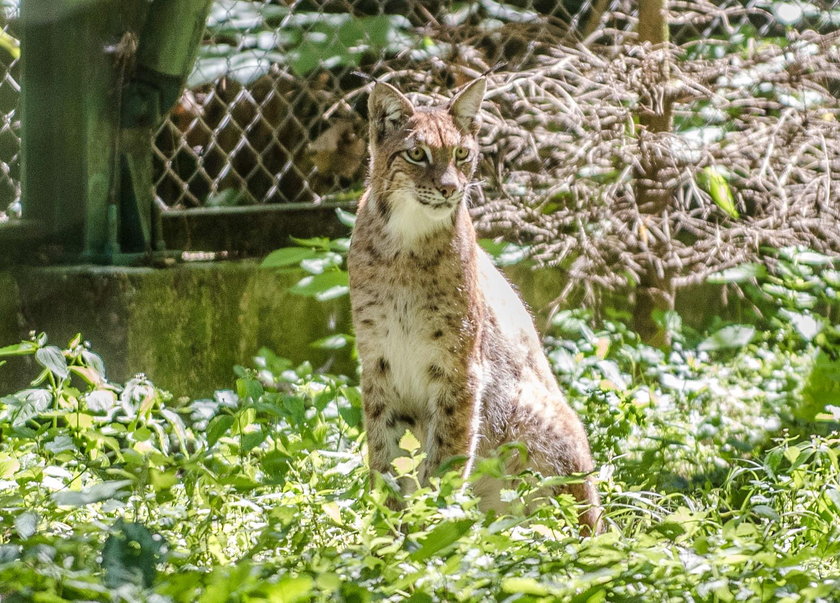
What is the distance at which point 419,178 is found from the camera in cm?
354

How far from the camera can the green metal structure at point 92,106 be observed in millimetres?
4605

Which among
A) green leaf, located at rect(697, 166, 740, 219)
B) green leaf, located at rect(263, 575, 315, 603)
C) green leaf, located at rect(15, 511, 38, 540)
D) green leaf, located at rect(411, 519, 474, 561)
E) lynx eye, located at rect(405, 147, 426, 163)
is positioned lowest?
green leaf, located at rect(15, 511, 38, 540)

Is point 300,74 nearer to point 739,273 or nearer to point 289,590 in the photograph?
point 739,273

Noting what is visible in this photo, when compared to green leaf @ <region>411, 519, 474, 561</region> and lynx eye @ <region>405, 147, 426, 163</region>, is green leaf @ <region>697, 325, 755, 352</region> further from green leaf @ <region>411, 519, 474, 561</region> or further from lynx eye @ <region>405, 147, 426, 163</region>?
green leaf @ <region>411, 519, 474, 561</region>

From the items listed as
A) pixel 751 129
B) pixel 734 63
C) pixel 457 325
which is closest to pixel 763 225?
pixel 751 129

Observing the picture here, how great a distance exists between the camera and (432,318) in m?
3.50

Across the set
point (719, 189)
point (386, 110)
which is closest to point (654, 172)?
point (719, 189)

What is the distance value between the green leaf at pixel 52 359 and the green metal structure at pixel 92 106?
120 centimetres

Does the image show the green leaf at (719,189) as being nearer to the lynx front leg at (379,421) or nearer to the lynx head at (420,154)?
the lynx head at (420,154)

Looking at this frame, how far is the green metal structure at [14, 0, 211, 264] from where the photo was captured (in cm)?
461

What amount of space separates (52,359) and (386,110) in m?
1.42

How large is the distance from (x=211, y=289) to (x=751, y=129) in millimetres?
2803

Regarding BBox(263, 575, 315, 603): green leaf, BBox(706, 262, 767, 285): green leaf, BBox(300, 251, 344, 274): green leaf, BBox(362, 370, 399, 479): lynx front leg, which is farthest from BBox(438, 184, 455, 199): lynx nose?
BBox(706, 262, 767, 285): green leaf

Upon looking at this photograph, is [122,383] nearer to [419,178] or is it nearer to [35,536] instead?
[419,178]
